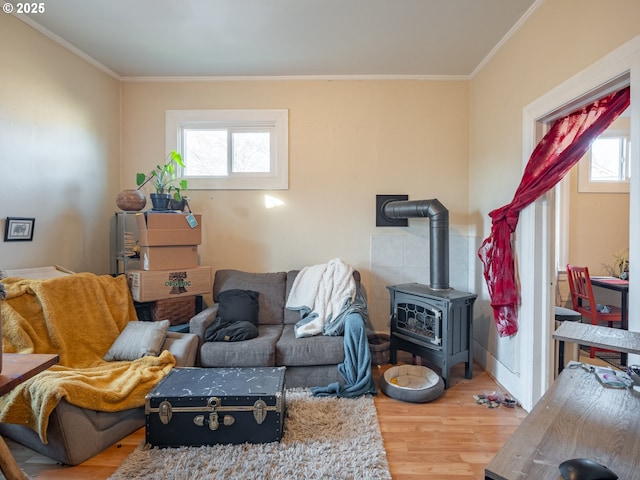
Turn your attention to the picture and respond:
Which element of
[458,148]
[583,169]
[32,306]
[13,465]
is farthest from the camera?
[583,169]

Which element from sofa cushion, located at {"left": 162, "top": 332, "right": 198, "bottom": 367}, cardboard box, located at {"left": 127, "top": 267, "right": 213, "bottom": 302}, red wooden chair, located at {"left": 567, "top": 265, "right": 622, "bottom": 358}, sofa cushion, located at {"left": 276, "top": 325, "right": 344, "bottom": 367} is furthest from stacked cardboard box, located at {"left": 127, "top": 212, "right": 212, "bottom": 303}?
red wooden chair, located at {"left": 567, "top": 265, "right": 622, "bottom": 358}

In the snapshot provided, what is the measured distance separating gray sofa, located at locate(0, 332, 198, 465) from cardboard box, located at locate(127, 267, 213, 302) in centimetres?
93

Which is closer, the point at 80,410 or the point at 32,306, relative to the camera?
the point at 80,410

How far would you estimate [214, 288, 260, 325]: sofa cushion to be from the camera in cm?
281

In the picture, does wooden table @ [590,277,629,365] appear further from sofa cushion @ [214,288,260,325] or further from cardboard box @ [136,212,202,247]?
cardboard box @ [136,212,202,247]

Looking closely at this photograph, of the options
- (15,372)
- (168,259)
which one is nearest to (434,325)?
(168,259)

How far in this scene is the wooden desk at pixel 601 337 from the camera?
1.17m

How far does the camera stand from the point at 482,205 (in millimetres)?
3051

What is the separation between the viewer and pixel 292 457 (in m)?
1.79

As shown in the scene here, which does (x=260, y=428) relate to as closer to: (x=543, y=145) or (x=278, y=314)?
(x=278, y=314)

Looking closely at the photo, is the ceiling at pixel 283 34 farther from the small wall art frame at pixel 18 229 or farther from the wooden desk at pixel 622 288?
the wooden desk at pixel 622 288

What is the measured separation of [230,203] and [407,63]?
2.15 metres

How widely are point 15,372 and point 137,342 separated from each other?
109 cm

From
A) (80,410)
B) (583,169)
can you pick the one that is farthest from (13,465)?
(583,169)
